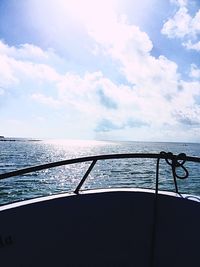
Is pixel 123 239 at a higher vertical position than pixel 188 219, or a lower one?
lower

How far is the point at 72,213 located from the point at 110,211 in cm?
44

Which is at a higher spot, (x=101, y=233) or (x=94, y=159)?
(x=94, y=159)

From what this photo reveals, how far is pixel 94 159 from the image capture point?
328 cm

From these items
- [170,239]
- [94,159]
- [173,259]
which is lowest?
[173,259]

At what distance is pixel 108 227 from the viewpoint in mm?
3289

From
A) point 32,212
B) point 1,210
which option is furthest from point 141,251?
point 1,210

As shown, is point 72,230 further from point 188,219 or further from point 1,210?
point 188,219

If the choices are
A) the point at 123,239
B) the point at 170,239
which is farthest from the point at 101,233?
the point at 170,239

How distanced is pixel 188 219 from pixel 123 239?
2.50 ft

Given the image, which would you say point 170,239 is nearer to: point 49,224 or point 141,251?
point 141,251

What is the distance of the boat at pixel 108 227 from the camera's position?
120 inches

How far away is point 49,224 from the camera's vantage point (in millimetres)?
3115

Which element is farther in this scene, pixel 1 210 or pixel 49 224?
pixel 49 224

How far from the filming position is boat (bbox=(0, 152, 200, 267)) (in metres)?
3.05
